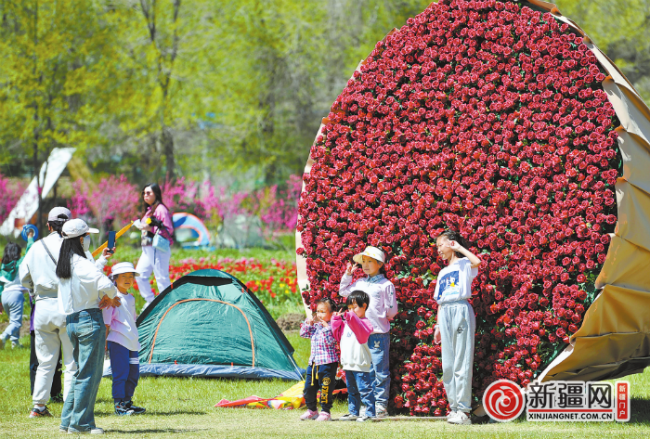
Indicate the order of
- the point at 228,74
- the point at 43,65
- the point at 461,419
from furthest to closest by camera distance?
1. the point at 228,74
2. the point at 43,65
3. the point at 461,419

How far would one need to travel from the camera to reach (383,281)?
275 inches

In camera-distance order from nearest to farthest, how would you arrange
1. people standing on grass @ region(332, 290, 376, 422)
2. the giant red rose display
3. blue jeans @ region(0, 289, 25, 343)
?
the giant red rose display → people standing on grass @ region(332, 290, 376, 422) → blue jeans @ region(0, 289, 25, 343)

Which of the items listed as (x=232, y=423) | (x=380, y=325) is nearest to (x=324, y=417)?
(x=232, y=423)

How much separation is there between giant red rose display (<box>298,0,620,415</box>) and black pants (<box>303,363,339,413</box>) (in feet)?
2.28

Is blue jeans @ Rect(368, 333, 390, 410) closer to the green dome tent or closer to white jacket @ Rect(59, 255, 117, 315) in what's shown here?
the green dome tent

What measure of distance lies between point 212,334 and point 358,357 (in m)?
3.10

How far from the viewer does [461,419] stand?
6.36m

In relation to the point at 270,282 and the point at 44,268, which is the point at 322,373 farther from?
the point at 270,282

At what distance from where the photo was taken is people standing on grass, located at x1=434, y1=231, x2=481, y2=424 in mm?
6363

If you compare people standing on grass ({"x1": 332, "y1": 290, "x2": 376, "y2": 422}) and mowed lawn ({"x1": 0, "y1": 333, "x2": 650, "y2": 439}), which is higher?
people standing on grass ({"x1": 332, "y1": 290, "x2": 376, "y2": 422})

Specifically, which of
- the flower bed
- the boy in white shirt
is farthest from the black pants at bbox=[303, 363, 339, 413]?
the flower bed

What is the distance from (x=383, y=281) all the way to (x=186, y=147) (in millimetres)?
23509

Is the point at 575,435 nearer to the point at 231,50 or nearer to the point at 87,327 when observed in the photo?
the point at 87,327

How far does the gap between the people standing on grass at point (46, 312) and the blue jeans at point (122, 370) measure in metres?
0.38
